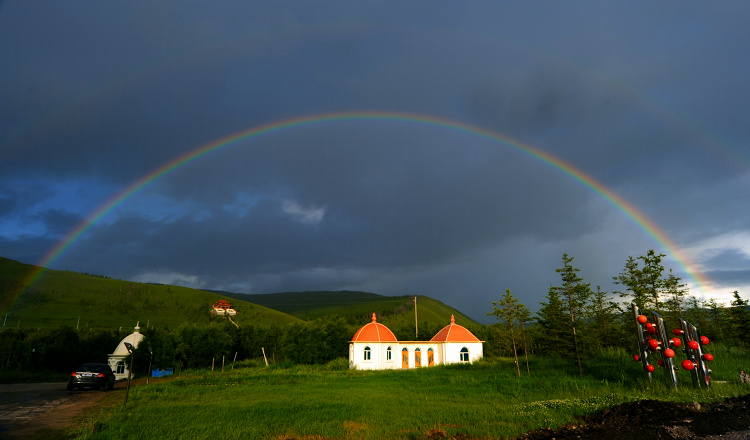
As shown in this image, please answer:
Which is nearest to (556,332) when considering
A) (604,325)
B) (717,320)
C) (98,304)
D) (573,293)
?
(573,293)

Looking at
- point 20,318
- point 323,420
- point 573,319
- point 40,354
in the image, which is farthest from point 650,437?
point 20,318

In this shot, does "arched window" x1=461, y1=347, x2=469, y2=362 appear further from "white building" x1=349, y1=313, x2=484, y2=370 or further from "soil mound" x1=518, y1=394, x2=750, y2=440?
"soil mound" x1=518, y1=394, x2=750, y2=440

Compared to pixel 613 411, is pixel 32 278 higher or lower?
higher

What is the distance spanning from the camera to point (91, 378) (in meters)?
23.8

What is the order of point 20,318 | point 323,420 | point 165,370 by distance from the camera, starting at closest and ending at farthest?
1. point 323,420
2. point 165,370
3. point 20,318

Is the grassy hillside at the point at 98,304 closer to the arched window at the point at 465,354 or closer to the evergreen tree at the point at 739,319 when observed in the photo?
the arched window at the point at 465,354

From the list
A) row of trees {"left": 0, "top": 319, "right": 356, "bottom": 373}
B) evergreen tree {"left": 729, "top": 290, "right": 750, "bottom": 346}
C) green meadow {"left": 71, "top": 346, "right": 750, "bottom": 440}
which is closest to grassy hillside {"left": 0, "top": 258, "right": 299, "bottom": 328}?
row of trees {"left": 0, "top": 319, "right": 356, "bottom": 373}

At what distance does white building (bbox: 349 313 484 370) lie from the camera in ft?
149

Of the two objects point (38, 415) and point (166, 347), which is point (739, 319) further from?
point (166, 347)

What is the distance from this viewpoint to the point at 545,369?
28.1 metres

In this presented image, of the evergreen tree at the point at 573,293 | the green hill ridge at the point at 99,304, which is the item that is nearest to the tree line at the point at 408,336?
the evergreen tree at the point at 573,293

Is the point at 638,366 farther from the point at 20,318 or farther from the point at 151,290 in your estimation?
the point at 151,290

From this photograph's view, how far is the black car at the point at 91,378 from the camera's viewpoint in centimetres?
2334

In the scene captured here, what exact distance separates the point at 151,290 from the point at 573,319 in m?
138
